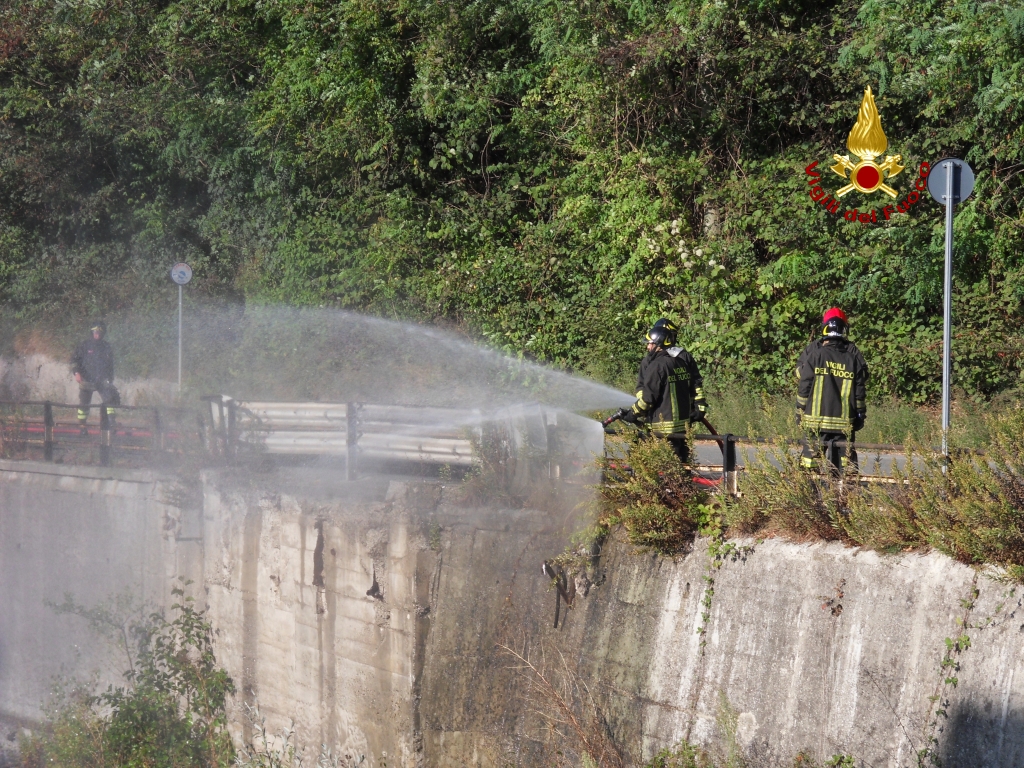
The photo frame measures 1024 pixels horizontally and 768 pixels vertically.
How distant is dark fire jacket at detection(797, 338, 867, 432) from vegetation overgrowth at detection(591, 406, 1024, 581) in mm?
717

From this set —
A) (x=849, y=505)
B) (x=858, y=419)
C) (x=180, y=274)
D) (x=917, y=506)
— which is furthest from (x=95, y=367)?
(x=917, y=506)

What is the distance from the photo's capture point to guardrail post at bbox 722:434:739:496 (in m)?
7.32

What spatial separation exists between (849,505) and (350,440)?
537cm

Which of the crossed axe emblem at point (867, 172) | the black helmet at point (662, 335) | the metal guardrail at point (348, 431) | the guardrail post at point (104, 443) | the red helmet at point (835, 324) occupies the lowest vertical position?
the guardrail post at point (104, 443)

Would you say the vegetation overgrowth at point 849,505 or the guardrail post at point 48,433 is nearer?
the vegetation overgrowth at point 849,505

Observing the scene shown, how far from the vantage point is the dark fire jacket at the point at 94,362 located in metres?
14.7

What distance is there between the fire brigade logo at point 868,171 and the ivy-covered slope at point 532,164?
0.59 ft

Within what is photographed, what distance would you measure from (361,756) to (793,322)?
8.10 metres

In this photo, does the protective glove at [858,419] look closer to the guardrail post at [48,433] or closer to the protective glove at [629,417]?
the protective glove at [629,417]

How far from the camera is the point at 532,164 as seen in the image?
16.8 metres

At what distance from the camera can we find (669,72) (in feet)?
47.2

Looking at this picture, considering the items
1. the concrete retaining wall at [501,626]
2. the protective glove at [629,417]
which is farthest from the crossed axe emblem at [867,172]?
the concrete retaining wall at [501,626]

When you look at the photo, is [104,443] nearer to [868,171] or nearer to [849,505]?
[849,505]

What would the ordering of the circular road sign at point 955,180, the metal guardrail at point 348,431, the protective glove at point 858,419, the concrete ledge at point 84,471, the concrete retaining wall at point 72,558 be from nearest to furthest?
the circular road sign at point 955,180, the protective glove at point 858,419, the metal guardrail at point 348,431, the concrete retaining wall at point 72,558, the concrete ledge at point 84,471
